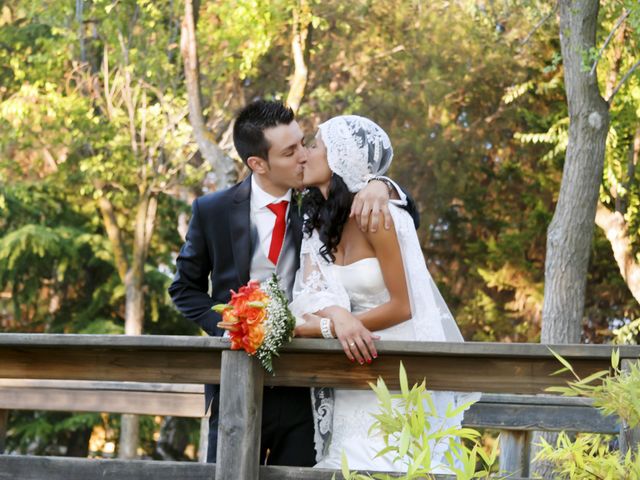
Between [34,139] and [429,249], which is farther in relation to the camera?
[429,249]

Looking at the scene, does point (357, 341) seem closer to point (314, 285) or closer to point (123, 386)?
point (314, 285)

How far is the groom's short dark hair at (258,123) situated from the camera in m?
4.37

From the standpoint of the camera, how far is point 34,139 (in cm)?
1691

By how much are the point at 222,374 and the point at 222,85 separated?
16.6m

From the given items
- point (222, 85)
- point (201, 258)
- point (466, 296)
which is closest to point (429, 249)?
point (466, 296)

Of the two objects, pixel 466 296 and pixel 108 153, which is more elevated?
pixel 108 153

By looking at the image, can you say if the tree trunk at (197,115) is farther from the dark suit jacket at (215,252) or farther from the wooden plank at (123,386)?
the dark suit jacket at (215,252)

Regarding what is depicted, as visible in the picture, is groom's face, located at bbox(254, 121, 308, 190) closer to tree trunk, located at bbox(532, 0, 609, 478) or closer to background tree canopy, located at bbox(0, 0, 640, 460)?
tree trunk, located at bbox(532, 0, 609, 478)

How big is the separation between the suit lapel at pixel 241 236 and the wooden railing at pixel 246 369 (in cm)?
53

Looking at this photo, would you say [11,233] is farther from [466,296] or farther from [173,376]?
[173,376]

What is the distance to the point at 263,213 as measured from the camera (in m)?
4.31

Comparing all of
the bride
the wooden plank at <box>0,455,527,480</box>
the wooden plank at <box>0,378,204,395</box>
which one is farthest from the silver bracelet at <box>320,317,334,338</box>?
the wooden plank at <box>0,378,204,395</box>

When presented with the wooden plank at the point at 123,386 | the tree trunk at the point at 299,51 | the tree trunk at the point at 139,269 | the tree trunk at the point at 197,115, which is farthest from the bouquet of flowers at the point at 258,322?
the tree trunk at the point at 139,269

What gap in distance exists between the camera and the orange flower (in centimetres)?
345
